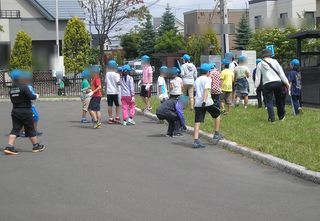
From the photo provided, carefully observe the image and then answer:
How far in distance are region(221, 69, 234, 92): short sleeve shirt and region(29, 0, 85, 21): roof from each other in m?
24.6

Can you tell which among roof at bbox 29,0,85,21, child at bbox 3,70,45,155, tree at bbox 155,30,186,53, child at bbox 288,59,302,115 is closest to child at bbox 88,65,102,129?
child at bbox 3,70,45,155

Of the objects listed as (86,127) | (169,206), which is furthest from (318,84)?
(169,206)

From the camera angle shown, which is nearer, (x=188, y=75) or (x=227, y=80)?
(x=227, y=80)

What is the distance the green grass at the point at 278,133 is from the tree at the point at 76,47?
69.9 ft

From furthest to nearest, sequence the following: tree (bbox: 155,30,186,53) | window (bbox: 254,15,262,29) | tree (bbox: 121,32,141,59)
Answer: tree (bbox: 121,32,141,59)
tree (bbox: 155,30,186,53)
window (bbox: 254,15,262,29)

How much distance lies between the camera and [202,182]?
8047mm

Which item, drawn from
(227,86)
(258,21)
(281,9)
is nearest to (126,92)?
(227,86)

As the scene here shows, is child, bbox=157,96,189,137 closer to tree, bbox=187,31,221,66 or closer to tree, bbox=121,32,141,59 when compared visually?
tree, bbox=187,31,221,66

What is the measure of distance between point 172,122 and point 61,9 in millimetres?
30284

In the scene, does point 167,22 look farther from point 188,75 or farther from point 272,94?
point 272,94

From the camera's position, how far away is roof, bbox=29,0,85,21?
40.1 metres

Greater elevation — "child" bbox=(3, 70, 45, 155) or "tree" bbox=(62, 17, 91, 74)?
"tree" bbox=(62, 17, 91, 74)

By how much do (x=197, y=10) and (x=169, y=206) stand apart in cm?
6415

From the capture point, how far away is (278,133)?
38.8 ft
